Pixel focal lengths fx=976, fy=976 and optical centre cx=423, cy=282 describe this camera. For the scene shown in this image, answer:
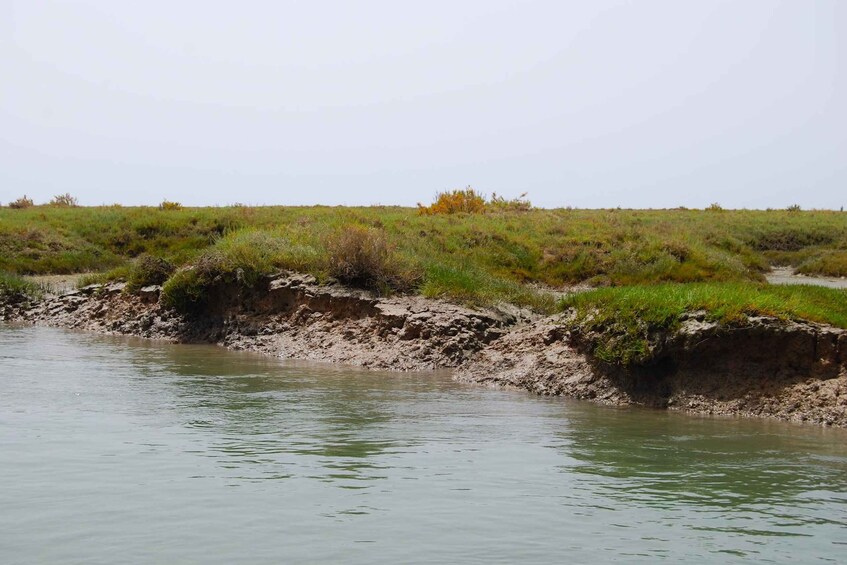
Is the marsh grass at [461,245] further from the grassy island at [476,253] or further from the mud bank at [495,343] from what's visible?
the mud bank at [495,343]

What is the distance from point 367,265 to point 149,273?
6303mm

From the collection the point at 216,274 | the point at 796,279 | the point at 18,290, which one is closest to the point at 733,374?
the point at 216,274

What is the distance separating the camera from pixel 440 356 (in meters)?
16.7

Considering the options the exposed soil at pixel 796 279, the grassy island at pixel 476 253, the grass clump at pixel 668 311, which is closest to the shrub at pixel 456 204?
the grassy island at pixel 476 253

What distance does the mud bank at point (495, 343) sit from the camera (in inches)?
488

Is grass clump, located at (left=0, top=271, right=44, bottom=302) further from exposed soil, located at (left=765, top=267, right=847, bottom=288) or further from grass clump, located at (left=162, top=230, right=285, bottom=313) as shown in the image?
exposed soil, located at (left=765, top=267, right=847, bottom=288)

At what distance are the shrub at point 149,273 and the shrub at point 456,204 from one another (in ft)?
75.4

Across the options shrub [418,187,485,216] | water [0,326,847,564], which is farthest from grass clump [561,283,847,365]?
shrub [418,187,485,216]

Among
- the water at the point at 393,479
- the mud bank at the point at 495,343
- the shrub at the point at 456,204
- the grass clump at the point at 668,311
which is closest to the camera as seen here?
the water at the point at 393,479

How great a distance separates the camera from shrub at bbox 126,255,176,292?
2262 centimetres

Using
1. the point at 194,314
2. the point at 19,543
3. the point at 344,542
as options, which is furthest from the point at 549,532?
the point at 194,314

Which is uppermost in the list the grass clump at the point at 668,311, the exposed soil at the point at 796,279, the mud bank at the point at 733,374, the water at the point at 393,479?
the exposed soil at the point at 796,279

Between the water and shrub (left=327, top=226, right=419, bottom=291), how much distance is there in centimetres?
555

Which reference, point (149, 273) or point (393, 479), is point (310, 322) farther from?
point (393, 479)
